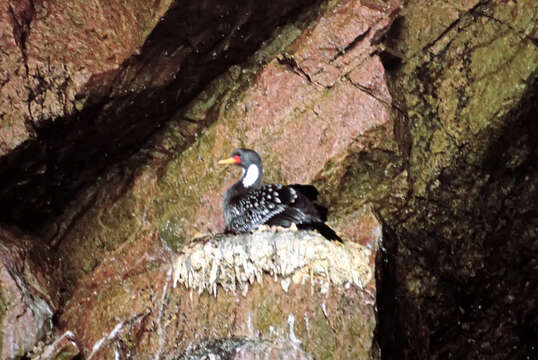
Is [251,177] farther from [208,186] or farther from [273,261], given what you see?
[273,261]

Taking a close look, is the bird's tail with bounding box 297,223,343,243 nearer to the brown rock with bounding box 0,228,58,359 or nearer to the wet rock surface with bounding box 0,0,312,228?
the wet rock surface with bounding box 0,0,312,228

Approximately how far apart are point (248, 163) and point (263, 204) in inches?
23.0

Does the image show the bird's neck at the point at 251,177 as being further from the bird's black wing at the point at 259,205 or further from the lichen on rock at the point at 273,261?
the lichen on rock at the point at 273,261

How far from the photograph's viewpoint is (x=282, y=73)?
6.17 metres

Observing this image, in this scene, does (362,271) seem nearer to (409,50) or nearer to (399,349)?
(399,349)

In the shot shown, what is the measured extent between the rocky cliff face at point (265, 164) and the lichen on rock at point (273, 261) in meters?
0.02

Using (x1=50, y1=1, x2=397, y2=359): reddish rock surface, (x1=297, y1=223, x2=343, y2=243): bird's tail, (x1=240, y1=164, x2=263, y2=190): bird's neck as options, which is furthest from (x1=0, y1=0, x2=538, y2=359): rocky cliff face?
(x1=240, y1=164, x2=263, y2=190): bird's neck

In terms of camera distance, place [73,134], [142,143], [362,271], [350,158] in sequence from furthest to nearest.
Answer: [142,143] < [350,158] < [73,134] < [362,271]

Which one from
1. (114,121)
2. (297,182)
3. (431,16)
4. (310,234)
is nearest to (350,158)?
(297,182)

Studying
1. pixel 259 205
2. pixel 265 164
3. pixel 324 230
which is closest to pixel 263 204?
pixel 259 205

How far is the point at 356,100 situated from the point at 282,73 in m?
0.87

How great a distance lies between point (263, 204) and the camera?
5324 millimetres

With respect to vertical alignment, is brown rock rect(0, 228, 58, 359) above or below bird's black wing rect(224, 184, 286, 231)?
below

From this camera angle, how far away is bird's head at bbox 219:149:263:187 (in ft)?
18.8
